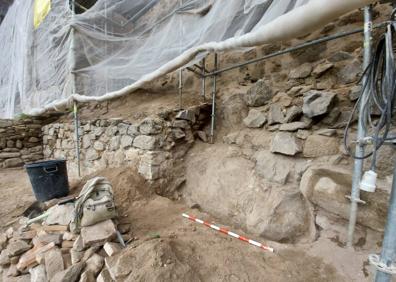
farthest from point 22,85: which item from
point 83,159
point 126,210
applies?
point 126,210

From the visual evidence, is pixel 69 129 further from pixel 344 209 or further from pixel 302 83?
pixel 344 209

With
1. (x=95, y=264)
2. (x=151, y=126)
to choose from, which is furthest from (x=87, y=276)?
(x=151, y=126)

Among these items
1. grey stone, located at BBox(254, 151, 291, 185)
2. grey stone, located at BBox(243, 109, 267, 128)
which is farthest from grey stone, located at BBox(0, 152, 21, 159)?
grey stone, located at BBox(254, 151, 291, 185)

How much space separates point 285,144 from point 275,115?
362 mm

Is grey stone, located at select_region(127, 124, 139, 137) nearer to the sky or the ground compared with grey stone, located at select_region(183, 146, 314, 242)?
nearer to the sky

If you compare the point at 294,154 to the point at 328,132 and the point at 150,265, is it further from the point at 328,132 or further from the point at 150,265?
the point at 150,265

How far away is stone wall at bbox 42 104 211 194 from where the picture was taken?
2555mm

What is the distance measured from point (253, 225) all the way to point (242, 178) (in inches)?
19.5

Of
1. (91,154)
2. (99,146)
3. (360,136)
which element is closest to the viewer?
(360,136)

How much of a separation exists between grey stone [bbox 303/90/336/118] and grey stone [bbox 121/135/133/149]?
6.77 ft

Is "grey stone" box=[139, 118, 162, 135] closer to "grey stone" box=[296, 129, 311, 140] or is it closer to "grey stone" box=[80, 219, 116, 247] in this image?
"grey stone" box=[80, 219, 116, 247]

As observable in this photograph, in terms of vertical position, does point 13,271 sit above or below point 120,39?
below

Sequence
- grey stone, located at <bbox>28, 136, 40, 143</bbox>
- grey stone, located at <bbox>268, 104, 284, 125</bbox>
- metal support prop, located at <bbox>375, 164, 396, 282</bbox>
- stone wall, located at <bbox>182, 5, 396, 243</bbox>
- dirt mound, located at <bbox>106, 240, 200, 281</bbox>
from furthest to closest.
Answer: grey stone, located at <bbox>28, 136, 40, 143</bbox>
grey stone, located at <bbox>268, 104, 284, 125</bbox>
stone wall, located at <bbox>182, 5, 396, 243</bbox>
dirt mound, located at <bbox>106, 240, 200, 281</bbox>
metal support prop, located at <bbox>375, 164, 396, 282</bbox>

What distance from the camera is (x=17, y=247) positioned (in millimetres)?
1788
